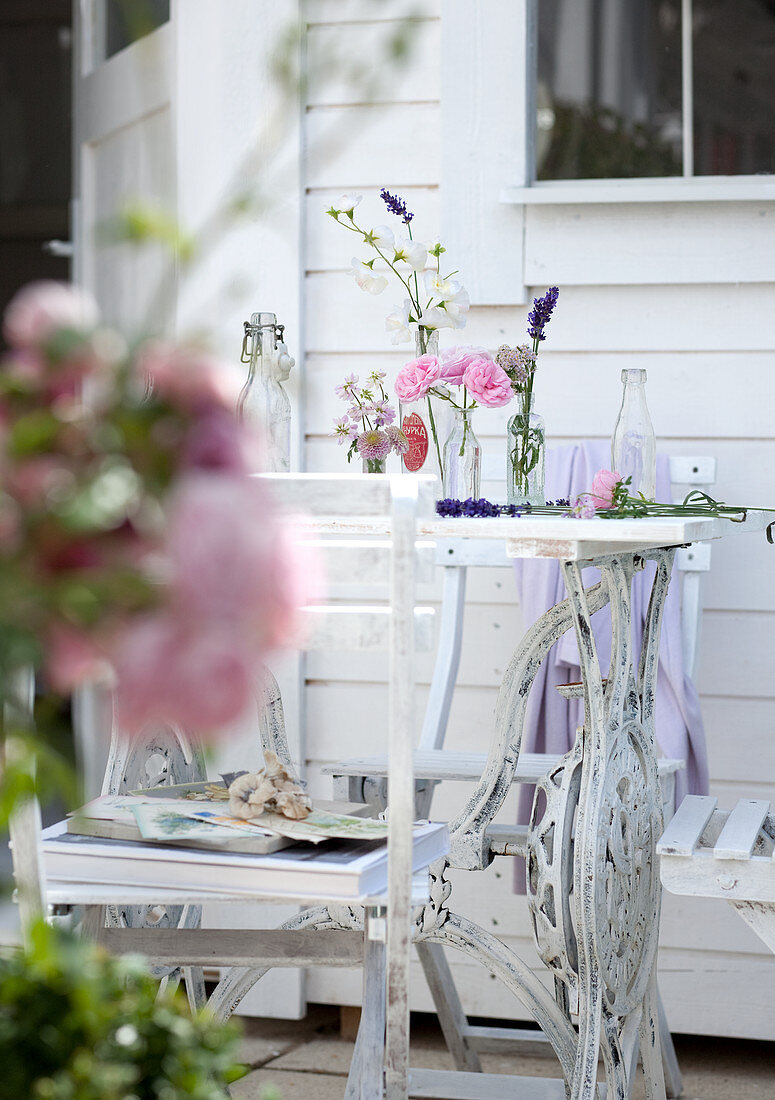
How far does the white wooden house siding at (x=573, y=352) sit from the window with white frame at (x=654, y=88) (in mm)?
78

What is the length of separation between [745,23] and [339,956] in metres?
1.66

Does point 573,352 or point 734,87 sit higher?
point 734,87

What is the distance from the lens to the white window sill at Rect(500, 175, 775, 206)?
215 centimetres

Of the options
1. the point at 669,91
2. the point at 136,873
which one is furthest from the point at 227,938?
the point at 669,91

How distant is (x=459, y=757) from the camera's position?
192 cm

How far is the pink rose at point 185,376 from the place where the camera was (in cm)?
54

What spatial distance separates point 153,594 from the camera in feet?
1.67

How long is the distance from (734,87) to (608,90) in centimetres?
20

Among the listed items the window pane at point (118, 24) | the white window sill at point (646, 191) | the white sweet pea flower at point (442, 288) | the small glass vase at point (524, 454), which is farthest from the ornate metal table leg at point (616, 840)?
the window pane at point (118, 24)

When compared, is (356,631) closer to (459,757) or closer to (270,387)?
(270,387)

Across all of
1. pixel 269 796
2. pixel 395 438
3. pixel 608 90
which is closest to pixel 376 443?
pixel 395 438

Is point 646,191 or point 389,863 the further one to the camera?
point 646,191

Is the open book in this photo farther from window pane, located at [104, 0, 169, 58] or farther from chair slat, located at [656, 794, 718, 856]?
window pane, located at [104, 0, 169, 58]

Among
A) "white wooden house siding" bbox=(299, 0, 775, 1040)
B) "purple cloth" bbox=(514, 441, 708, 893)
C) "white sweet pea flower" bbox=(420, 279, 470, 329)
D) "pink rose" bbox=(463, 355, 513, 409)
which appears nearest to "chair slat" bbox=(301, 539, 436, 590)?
"pink rose" bbox=(463, 355, 513, 409)
